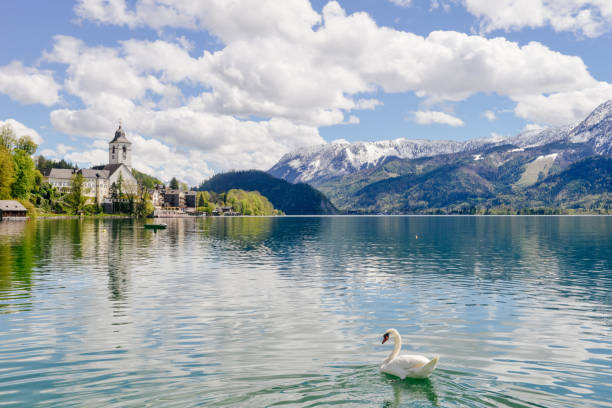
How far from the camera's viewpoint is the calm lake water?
1612 cm

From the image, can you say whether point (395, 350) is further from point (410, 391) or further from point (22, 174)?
point (22, 174)

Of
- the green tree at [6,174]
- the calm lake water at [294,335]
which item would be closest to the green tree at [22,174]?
the green tree at [6,174]

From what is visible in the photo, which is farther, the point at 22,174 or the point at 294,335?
the point at 22,174

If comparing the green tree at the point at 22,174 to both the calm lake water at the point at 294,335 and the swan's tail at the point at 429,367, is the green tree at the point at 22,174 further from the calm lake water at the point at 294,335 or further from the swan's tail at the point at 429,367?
the swan's tail at the point at 429,367

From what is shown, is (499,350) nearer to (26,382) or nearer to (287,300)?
(287,300)

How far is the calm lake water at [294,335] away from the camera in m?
16.1

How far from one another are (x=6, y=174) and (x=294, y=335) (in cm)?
18517

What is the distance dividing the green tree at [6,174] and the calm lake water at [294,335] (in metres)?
142

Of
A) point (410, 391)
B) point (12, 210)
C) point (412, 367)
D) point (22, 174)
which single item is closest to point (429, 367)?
point (412, 367)

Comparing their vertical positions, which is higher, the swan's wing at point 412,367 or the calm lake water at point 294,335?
the swan's wing at point 412,367

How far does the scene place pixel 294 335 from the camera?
23812 millimetres

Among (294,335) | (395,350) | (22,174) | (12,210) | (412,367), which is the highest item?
(22,174)

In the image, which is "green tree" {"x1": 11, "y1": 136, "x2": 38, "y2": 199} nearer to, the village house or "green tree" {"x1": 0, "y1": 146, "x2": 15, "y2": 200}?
"green tree" {"x1": 0, "y1": 146, "x2": 15, "y2": 200}

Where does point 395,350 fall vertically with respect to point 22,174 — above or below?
below
